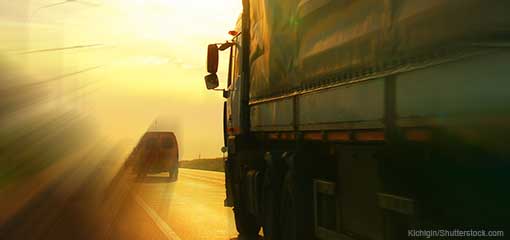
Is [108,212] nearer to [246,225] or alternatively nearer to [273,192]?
[246,225]

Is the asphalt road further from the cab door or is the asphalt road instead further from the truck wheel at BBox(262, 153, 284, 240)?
the truck wheel at BBox(262, 153, 284, 240)

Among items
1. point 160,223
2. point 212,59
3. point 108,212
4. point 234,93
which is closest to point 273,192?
point 234,93

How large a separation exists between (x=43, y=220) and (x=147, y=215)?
7.22 ft

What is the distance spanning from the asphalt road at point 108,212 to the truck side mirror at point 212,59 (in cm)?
277

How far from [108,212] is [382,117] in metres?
12.9

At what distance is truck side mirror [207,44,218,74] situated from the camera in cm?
1323

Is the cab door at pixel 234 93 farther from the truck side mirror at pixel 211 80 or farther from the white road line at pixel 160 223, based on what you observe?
the white road line at pixel 160 223

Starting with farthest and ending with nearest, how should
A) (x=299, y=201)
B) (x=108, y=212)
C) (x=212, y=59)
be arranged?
1. (x=108, y=212)
2. (x=212, y=59)
3. (x=299, y=201)

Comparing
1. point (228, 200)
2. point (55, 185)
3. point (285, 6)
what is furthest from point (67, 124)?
point (285, 6)

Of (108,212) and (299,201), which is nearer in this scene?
(299,201)

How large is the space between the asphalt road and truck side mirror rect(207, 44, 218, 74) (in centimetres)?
277

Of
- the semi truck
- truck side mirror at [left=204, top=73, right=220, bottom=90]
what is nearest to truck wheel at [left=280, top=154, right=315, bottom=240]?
the semi truck

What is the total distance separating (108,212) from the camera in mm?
17812

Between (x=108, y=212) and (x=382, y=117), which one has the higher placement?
(x=382, y=117)
